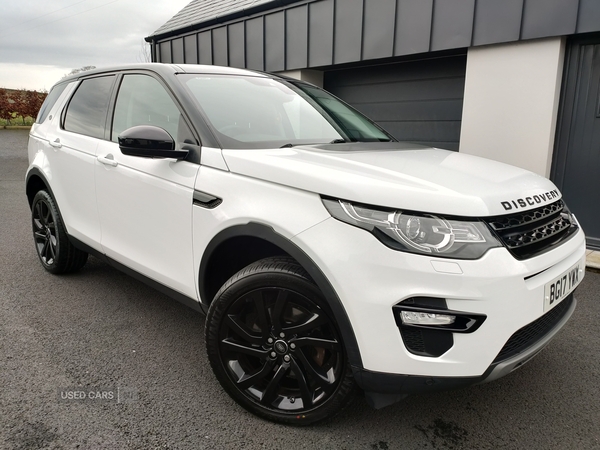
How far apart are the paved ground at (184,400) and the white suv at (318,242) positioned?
212 millimetres

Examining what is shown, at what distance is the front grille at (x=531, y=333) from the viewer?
5.47 ft

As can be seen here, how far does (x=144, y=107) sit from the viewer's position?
108 inches

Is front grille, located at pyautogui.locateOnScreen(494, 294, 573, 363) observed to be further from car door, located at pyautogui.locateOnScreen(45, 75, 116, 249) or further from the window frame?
the window frame

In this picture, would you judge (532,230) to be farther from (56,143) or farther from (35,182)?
(35,182)

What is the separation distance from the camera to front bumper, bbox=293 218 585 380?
1545 mm

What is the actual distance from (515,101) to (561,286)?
382cm

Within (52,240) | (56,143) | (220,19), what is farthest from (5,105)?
(56,143)

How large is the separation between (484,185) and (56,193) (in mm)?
3115

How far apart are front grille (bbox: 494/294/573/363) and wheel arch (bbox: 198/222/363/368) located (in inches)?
21.5

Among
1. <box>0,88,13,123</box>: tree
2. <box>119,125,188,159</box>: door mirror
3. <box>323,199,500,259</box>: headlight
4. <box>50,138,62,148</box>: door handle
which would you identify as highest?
<box>0,88,13,123</box>: tree

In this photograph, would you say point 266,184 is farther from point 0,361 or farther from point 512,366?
point 0,361

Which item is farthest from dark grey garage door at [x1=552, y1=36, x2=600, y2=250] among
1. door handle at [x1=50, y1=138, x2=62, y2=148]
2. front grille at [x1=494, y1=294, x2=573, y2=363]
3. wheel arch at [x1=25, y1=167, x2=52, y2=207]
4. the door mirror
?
wheel arch at [x1=25, y1=167, x2=52, y2=207]

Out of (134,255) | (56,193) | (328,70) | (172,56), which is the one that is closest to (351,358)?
(134,255)

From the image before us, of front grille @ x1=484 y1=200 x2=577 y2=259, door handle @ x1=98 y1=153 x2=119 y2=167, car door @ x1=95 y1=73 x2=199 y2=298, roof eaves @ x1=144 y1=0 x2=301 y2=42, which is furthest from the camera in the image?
roof eaves @ x1=144 y1=0 x2=301 y2=42
